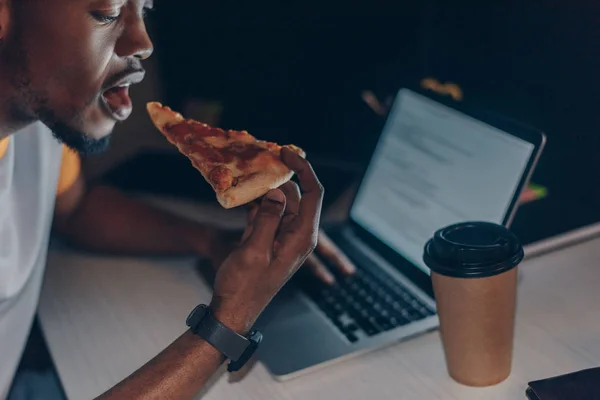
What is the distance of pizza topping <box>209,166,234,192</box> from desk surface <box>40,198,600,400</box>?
0.24m

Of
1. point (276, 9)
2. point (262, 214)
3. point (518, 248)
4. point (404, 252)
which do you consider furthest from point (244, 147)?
point (276, 9)

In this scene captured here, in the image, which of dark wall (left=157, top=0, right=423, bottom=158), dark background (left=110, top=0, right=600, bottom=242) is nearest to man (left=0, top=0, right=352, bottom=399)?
dark background (left=110, top=0, right=600, bottom=242)

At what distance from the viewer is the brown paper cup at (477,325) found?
2.85ft

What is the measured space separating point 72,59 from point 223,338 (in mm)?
455

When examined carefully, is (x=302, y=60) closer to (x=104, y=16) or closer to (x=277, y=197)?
(x=104, y=16)

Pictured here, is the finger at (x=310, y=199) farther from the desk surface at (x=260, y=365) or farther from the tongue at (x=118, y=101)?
the tongue at (x=118, y=101)

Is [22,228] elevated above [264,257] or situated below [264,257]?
below

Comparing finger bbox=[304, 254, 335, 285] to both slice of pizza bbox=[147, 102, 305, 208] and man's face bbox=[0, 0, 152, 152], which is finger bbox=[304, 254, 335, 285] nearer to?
slice of pizza bbox=[147, 102, 305, 208]

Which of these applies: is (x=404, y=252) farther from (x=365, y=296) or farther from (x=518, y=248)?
(x=518, y=248)

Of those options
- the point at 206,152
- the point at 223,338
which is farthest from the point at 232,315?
the point at 206,152

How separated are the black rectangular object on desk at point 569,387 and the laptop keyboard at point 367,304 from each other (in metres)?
0.25

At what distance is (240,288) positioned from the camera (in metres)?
0.91

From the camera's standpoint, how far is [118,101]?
1.19 m

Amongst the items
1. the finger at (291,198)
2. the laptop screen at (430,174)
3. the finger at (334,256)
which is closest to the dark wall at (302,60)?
the laptop screen at (430,174)
